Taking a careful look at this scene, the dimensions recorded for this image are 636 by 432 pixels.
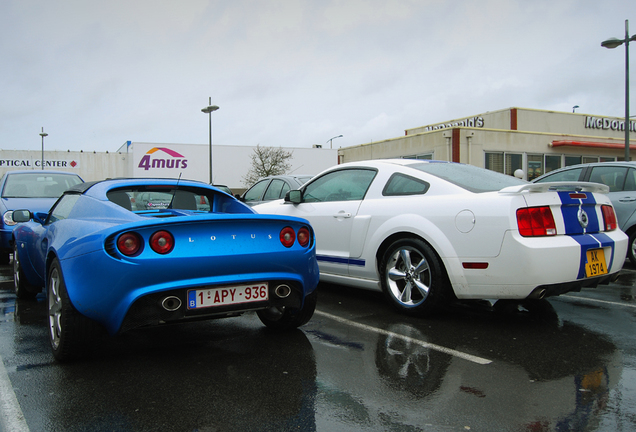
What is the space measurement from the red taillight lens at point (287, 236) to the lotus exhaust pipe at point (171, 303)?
2.81ft

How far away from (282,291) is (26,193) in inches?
Answer: 288

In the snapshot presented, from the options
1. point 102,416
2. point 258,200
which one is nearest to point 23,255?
point 102,416

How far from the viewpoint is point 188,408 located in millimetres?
2852

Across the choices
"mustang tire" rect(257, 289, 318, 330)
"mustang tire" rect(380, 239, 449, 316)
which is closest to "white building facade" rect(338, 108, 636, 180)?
"mustang tire" rect(380, 239, 449, 316)

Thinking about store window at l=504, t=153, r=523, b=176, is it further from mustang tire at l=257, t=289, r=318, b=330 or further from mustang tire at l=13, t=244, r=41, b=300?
mustang tire at l=13, t=244, r=41, b=300

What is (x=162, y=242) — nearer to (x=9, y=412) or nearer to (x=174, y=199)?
(x=9, y=412)

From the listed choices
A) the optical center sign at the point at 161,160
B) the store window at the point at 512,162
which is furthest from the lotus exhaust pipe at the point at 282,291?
the optical center sign at the point at 161,160

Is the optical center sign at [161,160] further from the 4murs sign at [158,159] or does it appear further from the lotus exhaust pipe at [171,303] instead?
the lotus exhaust pipe at [171,303]

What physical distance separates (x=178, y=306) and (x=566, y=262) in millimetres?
2952

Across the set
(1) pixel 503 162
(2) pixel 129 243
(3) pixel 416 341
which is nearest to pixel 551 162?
(1) pixel 503 162

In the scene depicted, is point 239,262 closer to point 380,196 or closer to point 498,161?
point 380,196

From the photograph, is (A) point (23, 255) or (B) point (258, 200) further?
(B) point (258, 200)

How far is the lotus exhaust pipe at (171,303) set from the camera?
3.31 m

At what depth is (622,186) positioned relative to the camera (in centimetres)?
819
